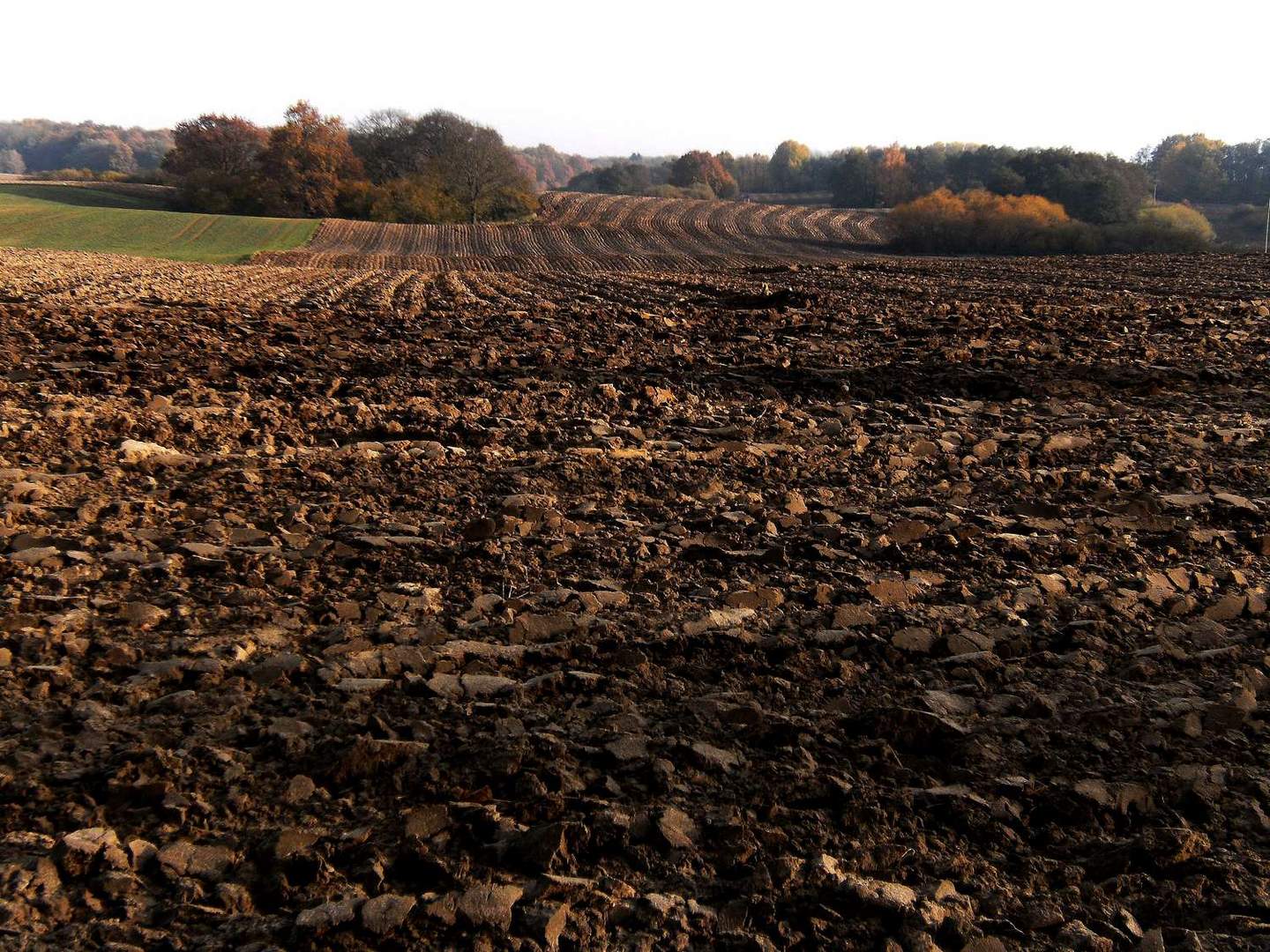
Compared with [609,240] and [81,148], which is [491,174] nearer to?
[609,240]

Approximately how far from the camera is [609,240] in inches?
2057

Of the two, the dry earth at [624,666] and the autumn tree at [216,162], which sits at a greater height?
the autumn tree at [216,162]

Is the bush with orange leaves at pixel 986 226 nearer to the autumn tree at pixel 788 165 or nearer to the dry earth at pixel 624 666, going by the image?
the dry earth at pixel 624 666

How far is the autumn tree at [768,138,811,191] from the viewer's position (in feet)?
367

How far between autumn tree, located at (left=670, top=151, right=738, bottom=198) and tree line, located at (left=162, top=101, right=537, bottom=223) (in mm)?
33106

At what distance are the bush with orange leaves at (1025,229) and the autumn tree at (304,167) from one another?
33938mm

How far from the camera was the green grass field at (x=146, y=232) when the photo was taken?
142 feet

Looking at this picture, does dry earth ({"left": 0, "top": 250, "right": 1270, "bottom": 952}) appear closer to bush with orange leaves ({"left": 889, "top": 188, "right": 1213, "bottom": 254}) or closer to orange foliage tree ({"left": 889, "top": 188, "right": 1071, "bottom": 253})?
bush with orange leaves ({"left": 889, "top": 188, "right": 1213, "bottom": 254})

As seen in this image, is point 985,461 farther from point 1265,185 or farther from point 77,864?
point 1265,185

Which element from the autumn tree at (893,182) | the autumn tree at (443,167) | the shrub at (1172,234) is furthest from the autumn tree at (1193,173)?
the autumn tree at (443,167)

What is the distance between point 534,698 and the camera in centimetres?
407

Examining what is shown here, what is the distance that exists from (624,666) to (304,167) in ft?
218

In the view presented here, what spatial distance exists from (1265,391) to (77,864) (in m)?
11.0

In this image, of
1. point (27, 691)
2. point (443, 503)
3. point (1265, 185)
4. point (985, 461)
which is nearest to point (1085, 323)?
point (985, 461)
